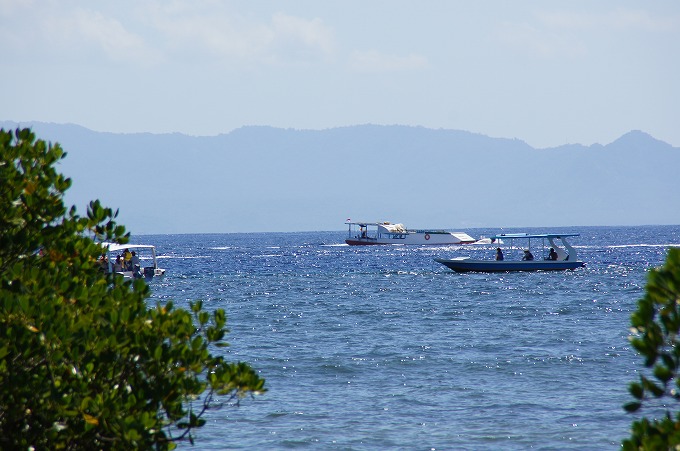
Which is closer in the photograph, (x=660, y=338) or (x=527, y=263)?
(x=660, y=338)

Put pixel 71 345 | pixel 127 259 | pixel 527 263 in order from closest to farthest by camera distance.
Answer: pixel 71 345 < pixel 127 259 < pixel 527 263

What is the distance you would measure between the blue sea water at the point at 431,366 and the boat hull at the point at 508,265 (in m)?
7.88

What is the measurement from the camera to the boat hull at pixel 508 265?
205ft

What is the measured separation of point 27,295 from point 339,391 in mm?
14233

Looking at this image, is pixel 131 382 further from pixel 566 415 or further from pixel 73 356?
pixel 566 415

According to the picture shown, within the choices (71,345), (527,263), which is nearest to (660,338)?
(71,345)

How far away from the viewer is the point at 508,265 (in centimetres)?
6306

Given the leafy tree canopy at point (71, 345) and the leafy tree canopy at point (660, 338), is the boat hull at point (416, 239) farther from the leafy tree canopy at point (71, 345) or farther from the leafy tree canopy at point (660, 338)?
the leafy tree canopy at point (660, 338)

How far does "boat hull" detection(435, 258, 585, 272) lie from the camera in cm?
6250

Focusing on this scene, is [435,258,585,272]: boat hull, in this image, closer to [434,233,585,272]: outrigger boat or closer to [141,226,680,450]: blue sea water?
[434,233,585,272]: outrigger boat

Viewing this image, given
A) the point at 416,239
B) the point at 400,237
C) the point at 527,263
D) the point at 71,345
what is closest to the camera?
the point at 71,345

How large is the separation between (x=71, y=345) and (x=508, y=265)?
2235 inches

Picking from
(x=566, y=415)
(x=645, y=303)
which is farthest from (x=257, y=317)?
(x=645, y=303)

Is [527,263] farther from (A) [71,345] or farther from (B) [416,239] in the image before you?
(B) [416,239]
